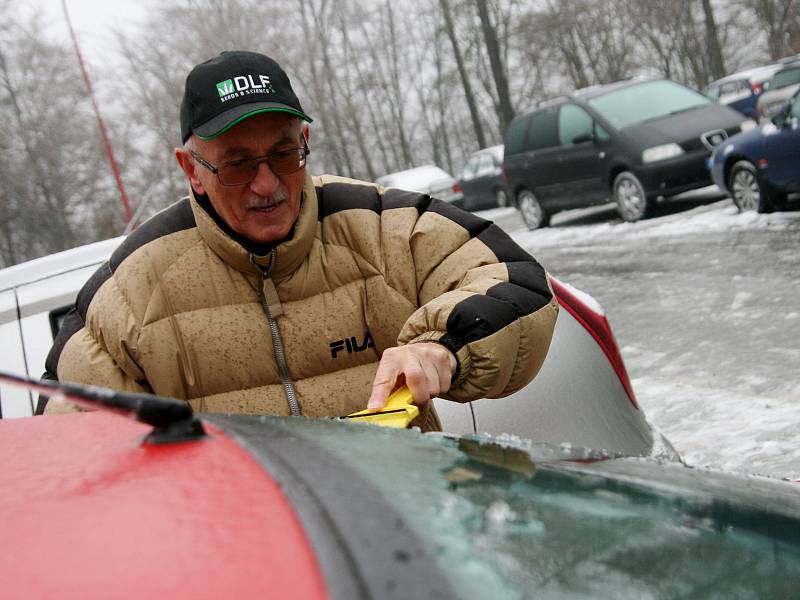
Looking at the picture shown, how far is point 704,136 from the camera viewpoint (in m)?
11.6

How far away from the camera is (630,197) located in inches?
480

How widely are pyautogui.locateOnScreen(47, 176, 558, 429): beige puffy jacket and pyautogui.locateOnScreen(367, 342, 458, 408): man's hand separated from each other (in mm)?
281

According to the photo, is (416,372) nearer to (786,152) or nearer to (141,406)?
(141,406)

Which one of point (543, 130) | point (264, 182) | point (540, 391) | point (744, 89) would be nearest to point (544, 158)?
point (543, 130)

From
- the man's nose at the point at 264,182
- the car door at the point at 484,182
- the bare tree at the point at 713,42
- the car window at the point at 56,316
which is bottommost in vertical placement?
the car window at the point at 56,316

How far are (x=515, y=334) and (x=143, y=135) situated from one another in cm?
3245

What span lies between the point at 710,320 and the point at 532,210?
337 inches

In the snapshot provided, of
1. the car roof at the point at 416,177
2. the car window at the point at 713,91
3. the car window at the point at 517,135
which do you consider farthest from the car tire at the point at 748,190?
the car window at the point at 713,91

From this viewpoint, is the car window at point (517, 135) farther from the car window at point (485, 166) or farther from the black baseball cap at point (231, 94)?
the black baseball cap at point (231, 94)

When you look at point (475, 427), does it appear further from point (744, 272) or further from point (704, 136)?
point (704, 136)

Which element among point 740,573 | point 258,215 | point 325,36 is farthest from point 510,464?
point 325,36

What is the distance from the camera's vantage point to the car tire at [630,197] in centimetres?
1188

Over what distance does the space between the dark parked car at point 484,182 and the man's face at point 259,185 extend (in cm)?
1870

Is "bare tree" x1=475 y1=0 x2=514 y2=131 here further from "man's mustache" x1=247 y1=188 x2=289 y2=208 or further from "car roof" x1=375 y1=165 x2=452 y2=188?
"man's mustache" x1=247 y1=188 x2=289 y2=208
